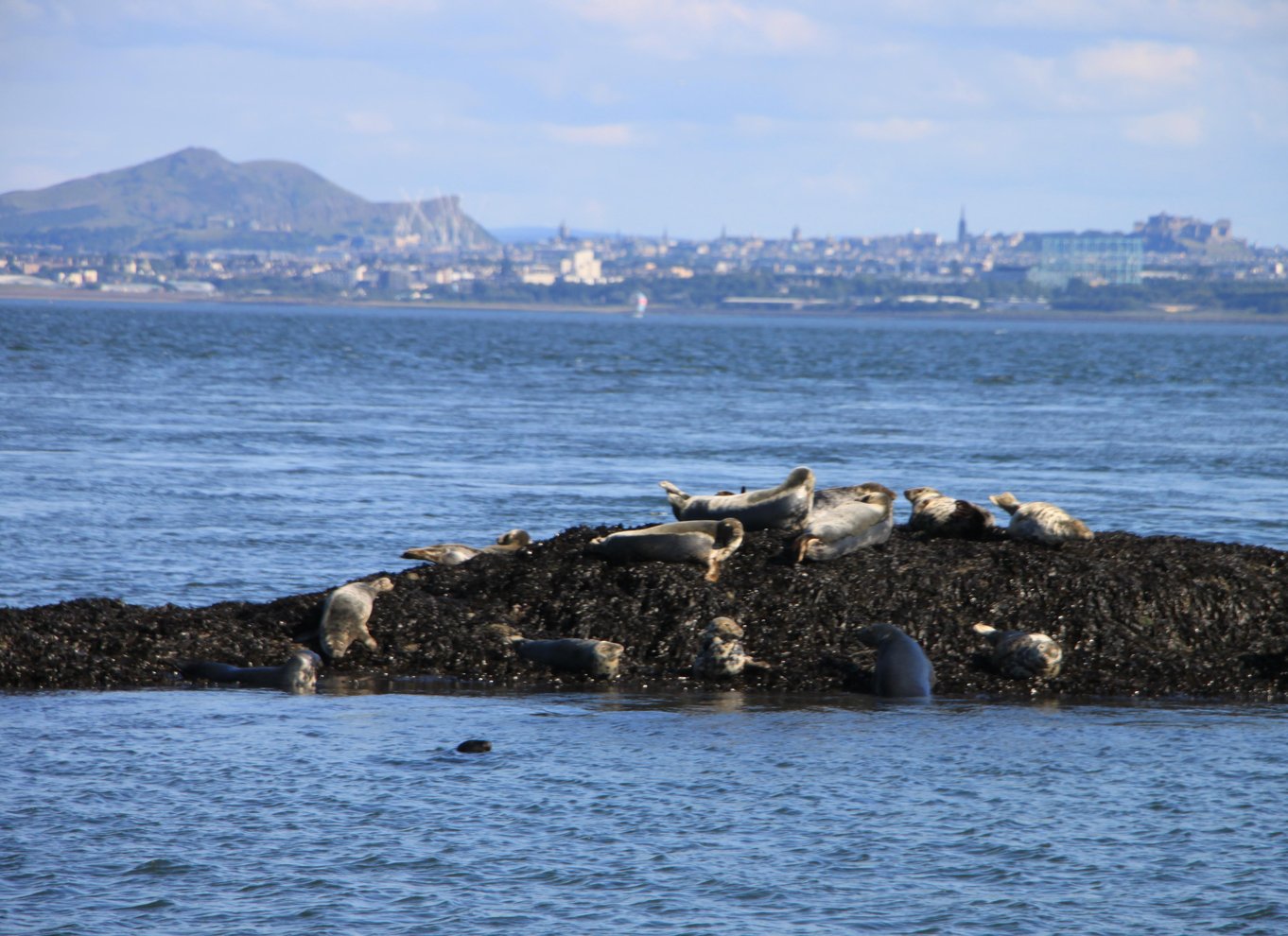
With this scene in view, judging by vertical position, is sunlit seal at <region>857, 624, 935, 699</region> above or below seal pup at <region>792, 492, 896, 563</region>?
below

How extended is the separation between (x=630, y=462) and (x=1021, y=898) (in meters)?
23.8

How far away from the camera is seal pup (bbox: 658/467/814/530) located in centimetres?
1411

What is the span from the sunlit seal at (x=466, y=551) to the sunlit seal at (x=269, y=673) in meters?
2.59

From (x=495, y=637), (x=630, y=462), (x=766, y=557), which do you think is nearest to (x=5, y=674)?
(x=495, y=637)

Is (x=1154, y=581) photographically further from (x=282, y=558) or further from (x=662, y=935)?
(x=282, y=558)

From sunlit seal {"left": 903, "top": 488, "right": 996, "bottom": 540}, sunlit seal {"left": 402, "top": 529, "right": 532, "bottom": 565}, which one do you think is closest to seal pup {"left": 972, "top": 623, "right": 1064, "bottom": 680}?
sunlit seal {"left": 903, "top": 488, "right": 996, "bottom": 540}

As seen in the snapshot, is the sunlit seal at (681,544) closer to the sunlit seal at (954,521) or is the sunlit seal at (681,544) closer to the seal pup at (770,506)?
the seal pup at (770,506)

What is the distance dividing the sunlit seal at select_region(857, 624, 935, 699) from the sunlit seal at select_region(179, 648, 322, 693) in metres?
4.26

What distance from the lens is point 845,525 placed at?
13859mm

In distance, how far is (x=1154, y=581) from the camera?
43.8 ft

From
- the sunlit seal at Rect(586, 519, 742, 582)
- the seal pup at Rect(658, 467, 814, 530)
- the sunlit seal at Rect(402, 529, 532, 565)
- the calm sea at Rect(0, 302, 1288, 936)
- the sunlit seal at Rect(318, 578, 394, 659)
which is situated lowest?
the calm sea at Rect(0, 302, 1288, 936)

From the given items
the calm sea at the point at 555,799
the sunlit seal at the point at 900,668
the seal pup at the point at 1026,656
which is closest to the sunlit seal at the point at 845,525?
the sunlit seal at the point at 900,668

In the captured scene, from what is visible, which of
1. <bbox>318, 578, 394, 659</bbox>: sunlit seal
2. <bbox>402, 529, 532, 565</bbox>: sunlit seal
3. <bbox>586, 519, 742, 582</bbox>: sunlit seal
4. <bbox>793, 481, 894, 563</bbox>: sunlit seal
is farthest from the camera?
<bbox>402, 529, 532, 565</bbox>: sunlit seal

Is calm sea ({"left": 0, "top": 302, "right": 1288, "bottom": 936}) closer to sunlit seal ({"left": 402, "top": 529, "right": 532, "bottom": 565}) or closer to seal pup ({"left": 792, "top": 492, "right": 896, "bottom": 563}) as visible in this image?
sunlit seal ({"left": 402, "top": 529, "right": 532, "bottom": 565})
